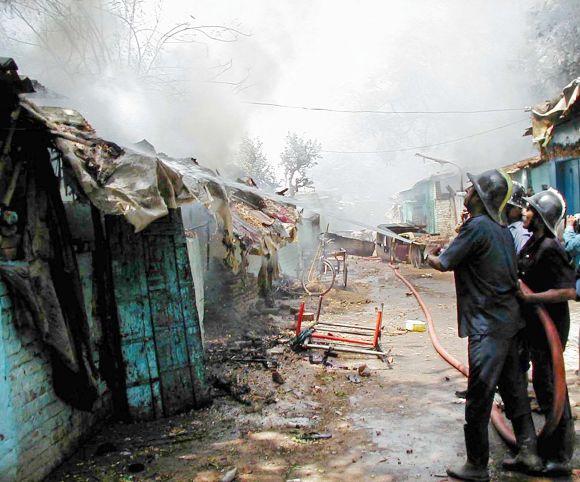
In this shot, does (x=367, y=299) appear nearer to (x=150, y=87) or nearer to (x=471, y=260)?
(x=471, y=260)

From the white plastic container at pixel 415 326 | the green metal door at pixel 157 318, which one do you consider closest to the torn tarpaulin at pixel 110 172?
the green metal door at pixel 157 318

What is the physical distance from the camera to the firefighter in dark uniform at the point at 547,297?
3.22 m

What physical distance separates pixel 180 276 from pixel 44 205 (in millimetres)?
1518

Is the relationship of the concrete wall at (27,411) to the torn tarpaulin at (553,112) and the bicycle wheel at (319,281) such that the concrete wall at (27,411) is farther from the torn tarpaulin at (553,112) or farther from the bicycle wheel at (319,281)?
the bicycle wheel at (319,281)

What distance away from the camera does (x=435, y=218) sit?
29375mm

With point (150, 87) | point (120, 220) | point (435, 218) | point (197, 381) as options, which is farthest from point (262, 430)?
point (435, 218)

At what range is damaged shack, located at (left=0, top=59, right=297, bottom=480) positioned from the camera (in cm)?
323

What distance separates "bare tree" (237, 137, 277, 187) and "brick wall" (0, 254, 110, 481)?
91.3ft

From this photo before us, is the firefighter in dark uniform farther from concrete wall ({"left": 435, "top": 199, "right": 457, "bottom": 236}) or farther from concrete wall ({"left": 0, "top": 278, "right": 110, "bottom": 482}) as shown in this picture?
concrete wall ({"left": 435, "top": 199, "right": 457, "bottom": 236})

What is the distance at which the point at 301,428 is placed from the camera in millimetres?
4289

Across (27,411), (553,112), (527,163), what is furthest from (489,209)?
(527,163)

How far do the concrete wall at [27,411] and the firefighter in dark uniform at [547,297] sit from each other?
3.56m

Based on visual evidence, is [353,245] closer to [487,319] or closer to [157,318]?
[157,318]

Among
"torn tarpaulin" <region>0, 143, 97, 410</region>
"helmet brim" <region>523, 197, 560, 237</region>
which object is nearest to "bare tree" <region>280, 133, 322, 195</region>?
→ "torn tarpaulin" <region>0, 143, 97, 410</region>
